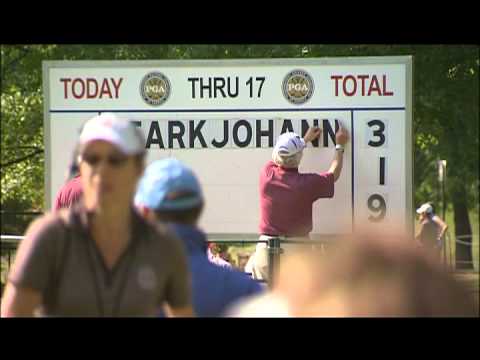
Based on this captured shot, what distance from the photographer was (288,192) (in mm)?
9047

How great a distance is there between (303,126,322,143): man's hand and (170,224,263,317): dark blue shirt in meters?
5.96

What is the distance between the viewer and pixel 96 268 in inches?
129

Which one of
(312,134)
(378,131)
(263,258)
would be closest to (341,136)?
(312,134)

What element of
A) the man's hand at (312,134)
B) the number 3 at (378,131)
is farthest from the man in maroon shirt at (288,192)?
the number 3 at (378,131)

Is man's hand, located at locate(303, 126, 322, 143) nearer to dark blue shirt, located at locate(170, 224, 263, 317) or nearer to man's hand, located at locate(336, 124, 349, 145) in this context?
man's hand, located at locate(336, 124, 349, 145)

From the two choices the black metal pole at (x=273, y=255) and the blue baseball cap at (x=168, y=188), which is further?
the black metal pole at (x=273, y=255)

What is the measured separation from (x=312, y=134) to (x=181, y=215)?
610 cm

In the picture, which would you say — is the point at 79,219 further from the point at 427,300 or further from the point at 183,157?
the point at 183,157

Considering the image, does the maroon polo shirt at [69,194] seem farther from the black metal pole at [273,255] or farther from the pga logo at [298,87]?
the pga logo at [298,87]

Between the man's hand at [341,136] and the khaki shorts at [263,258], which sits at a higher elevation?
the man's hand at [341,136]

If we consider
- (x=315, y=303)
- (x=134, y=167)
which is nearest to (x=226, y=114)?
(x=134, y=167)

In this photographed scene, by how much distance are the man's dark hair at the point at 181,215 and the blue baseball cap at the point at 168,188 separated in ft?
0.04

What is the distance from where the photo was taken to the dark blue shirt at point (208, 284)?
12.1 ft

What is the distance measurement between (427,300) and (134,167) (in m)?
1.45
